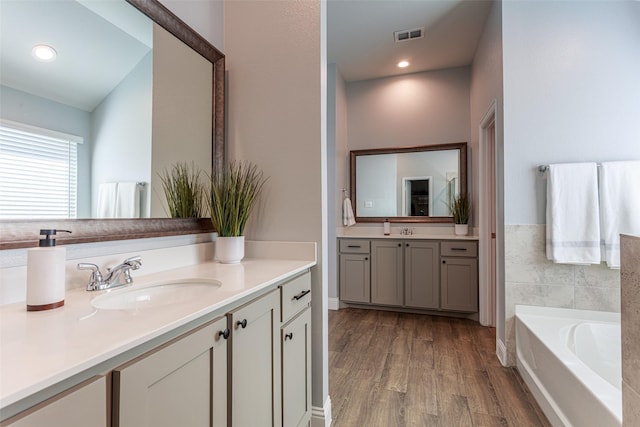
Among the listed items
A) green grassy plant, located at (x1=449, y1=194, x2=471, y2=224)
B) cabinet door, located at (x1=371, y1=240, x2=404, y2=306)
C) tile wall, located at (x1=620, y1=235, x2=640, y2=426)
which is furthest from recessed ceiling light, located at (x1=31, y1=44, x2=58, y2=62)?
green grassy plant, located at (x1=449, y1=194, x2=471, y2=224)

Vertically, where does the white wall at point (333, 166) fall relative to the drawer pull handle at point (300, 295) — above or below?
above

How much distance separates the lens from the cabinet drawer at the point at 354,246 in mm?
3619

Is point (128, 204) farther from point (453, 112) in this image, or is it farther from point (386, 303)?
point (453, 112)

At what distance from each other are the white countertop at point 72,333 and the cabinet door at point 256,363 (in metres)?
0.10

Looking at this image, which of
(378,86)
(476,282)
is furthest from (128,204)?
(378,86)

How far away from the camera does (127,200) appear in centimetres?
125

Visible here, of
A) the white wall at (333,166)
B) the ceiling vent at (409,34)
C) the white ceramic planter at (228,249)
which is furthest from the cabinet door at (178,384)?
the ceiling vent at (409,34)

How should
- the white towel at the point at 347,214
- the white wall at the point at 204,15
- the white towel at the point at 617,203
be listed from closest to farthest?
the white wall at the point at 204,15, the white towel at the point at 617,203, the white towel at the point at 347,214

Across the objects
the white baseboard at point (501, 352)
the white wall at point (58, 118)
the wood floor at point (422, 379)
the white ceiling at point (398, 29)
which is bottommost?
the wood floor at point (422, 379)

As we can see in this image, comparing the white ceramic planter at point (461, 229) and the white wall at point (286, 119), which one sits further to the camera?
the white ceramic planter at point (461, 229)

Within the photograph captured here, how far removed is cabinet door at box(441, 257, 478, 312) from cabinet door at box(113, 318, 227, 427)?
2909mm

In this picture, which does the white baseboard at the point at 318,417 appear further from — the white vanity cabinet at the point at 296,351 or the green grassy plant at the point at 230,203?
the green grassy plant at the point at 230,203

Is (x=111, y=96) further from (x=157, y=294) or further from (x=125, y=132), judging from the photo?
(x=157, y=294)

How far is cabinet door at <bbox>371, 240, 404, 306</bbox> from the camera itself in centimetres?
350
